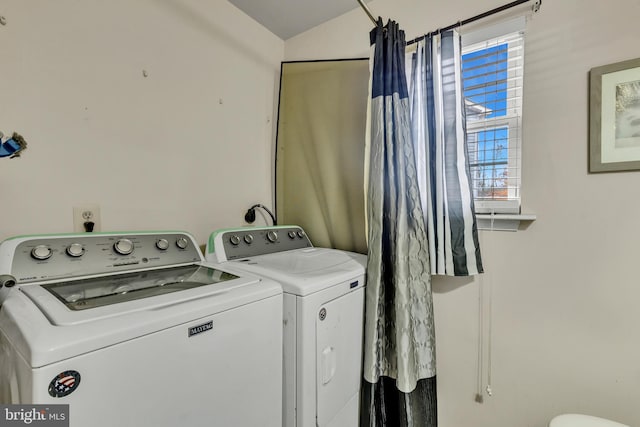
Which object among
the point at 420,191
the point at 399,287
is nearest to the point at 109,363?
the point at 399,287

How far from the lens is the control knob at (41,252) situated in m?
0.93

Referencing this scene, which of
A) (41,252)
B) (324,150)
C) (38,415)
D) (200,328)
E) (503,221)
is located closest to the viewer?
(38,415)

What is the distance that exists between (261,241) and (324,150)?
69 centimetres

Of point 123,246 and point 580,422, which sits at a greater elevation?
point 123,246

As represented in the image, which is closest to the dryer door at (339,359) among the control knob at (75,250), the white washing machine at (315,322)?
the white washing machine at (315,322)

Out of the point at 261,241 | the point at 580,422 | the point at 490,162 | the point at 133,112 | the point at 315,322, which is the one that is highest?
the point at 133,112

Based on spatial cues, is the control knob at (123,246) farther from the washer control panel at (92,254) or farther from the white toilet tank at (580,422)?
the white toilet tank at (580,422)

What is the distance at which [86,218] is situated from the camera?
47.9 inches

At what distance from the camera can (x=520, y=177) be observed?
129 centimetres

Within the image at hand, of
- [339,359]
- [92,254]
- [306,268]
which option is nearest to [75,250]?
[92,254]

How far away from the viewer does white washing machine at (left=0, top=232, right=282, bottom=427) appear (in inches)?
22.4

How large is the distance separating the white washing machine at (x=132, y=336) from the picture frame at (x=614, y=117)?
1.33m

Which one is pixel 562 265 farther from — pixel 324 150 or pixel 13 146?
pixel 13 146

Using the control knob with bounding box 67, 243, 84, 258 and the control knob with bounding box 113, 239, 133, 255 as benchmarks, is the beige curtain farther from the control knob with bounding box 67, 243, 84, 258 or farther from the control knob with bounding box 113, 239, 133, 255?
the control knob with bounding box 67, 243, 84, 258
